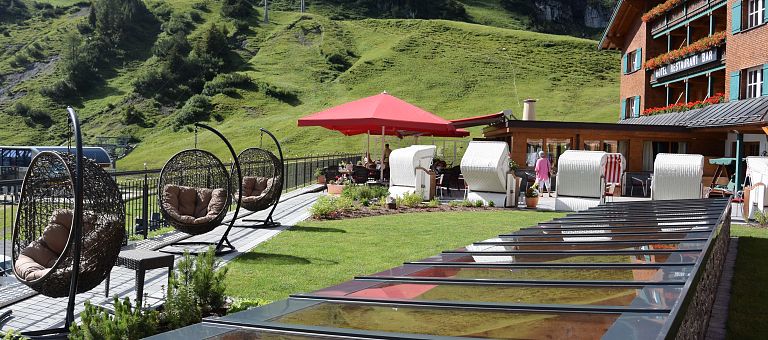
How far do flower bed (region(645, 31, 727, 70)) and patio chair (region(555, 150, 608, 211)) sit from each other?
13.5 meters

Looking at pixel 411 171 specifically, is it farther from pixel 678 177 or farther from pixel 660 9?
pixel 660 9

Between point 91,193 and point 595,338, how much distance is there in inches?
198

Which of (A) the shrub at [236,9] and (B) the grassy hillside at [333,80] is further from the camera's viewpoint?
(A) the shrub at [236,9]

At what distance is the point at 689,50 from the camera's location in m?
27.0

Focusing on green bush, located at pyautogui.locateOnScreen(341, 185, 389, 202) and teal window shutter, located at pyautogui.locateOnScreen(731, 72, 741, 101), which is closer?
green bush, located at pyautogui.locateOnScreen(341, 185, 389, 202)

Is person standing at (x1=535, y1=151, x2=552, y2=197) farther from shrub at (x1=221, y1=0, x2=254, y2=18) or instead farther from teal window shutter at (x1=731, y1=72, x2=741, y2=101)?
shrub at (x1=221, y1=0, x2=254, y2=18)

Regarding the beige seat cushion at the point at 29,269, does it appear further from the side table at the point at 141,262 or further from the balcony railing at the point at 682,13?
the balcony railing at the point at 682,13

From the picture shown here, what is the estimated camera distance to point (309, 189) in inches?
835

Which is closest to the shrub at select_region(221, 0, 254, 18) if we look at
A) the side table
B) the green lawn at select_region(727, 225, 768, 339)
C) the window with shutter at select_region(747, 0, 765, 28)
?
the window with shutter at select_region(747, 0, 765, 28)

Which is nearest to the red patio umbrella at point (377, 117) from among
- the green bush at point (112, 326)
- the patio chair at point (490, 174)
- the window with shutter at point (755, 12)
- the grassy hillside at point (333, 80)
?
the patio chair at point (490, 174)

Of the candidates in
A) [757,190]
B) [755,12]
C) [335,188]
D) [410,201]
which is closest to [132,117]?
[335,188]

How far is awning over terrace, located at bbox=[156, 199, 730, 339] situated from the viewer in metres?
2.36

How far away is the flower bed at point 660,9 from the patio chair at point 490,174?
59.5ft

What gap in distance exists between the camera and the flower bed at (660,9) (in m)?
29.1
